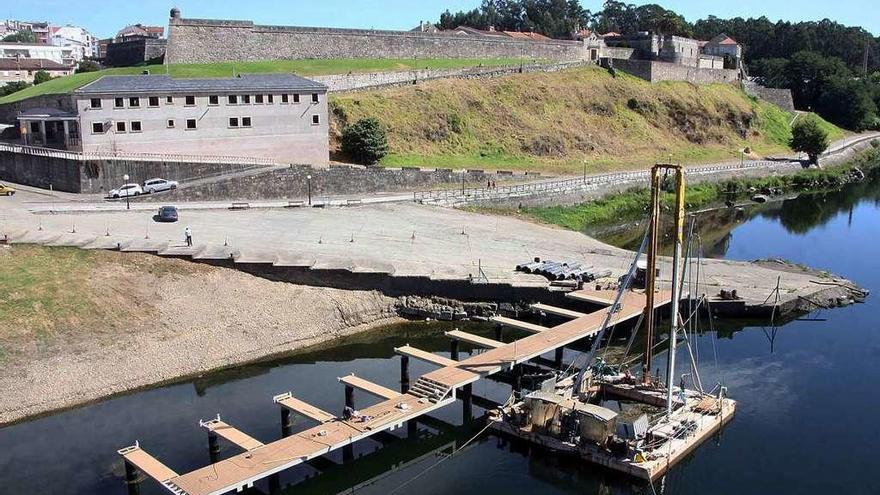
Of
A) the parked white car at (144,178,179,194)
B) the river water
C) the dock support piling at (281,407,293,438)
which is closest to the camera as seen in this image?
the river water

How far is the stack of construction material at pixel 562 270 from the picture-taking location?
47.0m

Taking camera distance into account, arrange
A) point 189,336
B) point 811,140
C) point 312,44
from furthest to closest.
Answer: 1. point 811,140
2. point 312,44
3. point 189,336

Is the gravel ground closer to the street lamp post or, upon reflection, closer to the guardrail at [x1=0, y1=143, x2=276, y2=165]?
the street lamp post

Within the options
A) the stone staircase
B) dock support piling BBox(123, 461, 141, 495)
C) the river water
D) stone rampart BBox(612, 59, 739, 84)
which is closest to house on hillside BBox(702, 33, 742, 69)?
stone rampart BBox(612, 59, 739, 84)

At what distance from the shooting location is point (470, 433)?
3198 cm

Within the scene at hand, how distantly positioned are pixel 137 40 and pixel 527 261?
53.5 m

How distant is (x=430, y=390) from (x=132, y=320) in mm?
16085

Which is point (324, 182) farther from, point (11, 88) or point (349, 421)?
point (11, 88)

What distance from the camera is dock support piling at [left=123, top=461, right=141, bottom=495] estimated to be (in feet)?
87.9

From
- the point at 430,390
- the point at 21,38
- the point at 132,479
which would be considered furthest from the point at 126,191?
the point at 21,38

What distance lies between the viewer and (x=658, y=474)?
92.2ft

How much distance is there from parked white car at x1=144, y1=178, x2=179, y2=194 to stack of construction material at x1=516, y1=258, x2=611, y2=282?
2581cm

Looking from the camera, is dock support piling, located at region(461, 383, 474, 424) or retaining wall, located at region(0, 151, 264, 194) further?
retaining wall, located at region(0, 151, 264, 194)

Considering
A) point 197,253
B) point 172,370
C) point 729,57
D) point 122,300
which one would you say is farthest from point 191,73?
point 729,57
